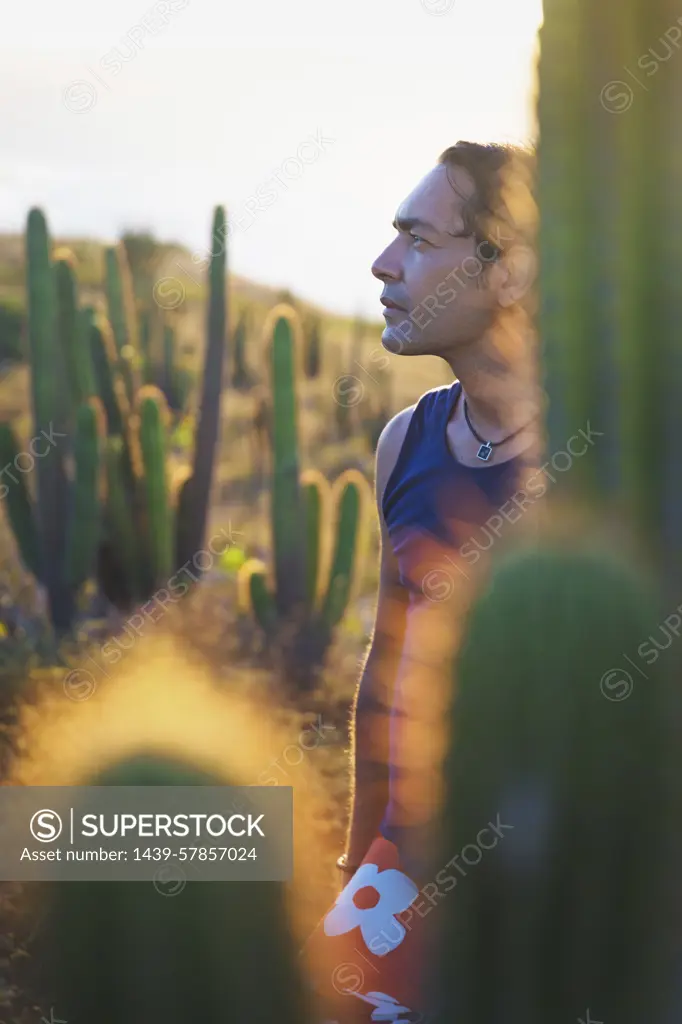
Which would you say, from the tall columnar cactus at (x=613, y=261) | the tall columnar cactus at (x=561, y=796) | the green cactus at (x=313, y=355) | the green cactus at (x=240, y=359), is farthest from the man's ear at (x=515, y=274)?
the green cactus at (x=313, y=355)

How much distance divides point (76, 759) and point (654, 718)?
1690mm

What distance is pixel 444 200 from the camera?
5.79 feet

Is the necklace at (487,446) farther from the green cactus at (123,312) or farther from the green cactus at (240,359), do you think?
the green cactus at (240,359)

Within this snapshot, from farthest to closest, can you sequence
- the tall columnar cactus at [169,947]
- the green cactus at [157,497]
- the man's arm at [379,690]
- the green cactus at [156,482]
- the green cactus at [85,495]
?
the green cactus at [157,497], the green cactus at [156,482], the green cactus at [85,495], the tall columnar cactus at [169,947], the man's arm at [379,690]

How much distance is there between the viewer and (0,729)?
431cm

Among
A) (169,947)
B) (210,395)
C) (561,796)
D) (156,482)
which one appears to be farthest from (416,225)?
(210,395)

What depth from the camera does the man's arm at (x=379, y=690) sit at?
6.48ft

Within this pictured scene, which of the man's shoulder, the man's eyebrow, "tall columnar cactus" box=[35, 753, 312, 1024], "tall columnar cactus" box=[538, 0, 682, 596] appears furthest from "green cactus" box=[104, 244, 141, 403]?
"tall columnar cactus" box=[538, 0, 682, 596]

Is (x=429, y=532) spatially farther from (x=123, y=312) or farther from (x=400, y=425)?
(x=123, y=312)

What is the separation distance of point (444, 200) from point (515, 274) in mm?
172

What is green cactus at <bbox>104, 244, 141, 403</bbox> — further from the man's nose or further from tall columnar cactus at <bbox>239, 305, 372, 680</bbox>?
the man's nose

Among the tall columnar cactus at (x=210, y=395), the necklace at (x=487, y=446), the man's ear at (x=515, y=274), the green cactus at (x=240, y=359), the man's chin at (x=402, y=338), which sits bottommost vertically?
the necklace at (x=487, y=446)

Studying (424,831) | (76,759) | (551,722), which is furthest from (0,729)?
(551,722)

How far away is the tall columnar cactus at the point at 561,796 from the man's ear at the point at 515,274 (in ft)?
1.52
